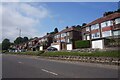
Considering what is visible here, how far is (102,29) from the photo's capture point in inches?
2714

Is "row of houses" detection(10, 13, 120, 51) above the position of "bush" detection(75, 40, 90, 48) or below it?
above

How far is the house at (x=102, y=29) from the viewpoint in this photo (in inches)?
2253

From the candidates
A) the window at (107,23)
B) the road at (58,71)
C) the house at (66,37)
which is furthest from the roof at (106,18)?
the road at (58,71)

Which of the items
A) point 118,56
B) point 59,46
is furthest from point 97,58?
point 59,46

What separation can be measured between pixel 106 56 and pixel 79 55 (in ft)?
32.9

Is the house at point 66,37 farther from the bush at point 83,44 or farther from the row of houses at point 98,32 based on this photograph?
the bush at point 83,44

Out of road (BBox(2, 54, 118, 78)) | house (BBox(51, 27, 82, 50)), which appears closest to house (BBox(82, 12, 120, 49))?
house (BBox(51, 27, 82, 50))

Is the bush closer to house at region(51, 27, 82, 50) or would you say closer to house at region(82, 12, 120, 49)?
house at region(82, 12, 120, 49)

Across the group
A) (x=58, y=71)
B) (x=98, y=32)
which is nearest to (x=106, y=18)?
(x=98, y=32)

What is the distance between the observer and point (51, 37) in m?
117

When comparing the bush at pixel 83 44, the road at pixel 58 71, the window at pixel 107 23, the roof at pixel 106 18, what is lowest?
the road at pixel 58 71

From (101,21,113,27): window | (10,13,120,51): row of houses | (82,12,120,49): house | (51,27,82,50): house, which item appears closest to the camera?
(10,13,120,51): row of houses

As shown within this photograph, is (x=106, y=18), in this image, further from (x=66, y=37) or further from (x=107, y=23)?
(x=66, y=37)

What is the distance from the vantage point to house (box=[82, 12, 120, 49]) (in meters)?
57.2
